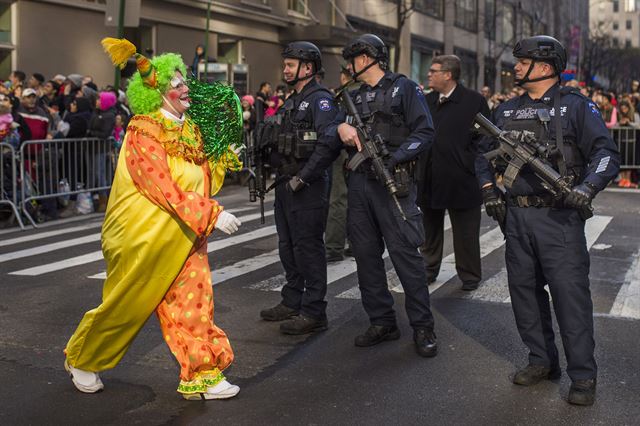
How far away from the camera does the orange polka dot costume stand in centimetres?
489

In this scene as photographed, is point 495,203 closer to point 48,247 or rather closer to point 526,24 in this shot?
point 48,247

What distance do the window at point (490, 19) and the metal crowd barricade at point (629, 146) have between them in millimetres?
31490

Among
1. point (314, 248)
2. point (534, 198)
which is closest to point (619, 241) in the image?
point (314, 248)

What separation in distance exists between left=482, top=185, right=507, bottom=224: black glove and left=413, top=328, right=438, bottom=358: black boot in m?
1.06

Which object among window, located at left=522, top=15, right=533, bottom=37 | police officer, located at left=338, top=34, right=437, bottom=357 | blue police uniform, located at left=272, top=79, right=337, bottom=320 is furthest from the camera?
window, located at left=522, top=15, right=533, bottom=37

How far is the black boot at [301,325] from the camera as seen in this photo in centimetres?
667

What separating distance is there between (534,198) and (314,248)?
6.30 ft

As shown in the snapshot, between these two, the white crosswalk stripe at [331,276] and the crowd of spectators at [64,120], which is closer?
the white crosswalk stripe at [331,276]

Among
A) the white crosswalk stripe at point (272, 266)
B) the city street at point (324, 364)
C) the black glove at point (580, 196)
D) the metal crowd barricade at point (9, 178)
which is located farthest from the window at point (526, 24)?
the black glove at point (580, 196)

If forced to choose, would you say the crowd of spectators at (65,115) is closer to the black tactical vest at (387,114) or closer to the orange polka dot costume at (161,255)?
the black tactical vest at (387,114)

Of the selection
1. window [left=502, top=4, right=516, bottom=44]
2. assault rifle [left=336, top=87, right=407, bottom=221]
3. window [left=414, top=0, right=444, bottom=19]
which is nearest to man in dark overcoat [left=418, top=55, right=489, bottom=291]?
assault rifle [left=336, top=87, right=407, bottom=221]

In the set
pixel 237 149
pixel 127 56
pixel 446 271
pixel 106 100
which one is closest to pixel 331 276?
pixel 446 271

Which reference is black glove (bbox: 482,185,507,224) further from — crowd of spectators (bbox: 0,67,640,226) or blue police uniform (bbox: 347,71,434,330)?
crowd of spectators (bbox: 0,67,640,226)

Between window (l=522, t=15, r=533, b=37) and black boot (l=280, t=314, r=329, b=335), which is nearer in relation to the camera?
black boot (l=280, t=314, r=329, b=335)
